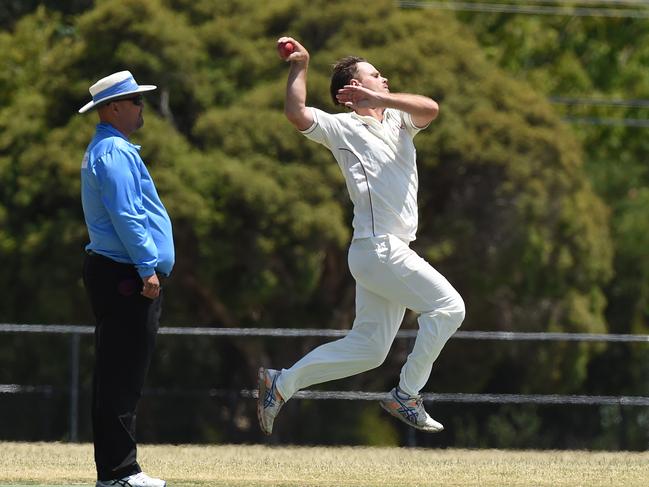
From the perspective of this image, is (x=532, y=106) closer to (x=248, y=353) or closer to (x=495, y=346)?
(x=495, y=346)

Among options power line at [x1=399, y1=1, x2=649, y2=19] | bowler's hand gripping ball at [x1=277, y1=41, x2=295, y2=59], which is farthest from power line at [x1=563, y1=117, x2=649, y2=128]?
bowler's hand gripping ball at [x1=277, y1=41, x2=295, y2=59]

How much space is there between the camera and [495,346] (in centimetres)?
2084

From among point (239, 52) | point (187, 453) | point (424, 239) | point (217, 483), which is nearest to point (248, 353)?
point (424, 239)

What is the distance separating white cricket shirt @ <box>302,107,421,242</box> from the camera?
7.72 m

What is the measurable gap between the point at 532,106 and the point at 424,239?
2393 mm

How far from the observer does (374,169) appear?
7.75 m

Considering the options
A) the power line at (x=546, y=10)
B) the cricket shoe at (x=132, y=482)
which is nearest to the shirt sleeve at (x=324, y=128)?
the cricket shoe at (x=132, y=482)

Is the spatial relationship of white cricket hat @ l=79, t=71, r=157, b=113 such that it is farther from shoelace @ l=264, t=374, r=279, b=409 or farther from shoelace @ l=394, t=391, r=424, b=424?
shoelace @ l=394, t=391, r=424, b=424

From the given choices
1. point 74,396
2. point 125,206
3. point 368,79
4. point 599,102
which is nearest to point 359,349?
point 368,79

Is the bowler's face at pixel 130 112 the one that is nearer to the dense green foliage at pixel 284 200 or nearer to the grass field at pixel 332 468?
the grass field at pixel 332 468

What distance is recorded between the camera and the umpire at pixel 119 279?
6.94 meters

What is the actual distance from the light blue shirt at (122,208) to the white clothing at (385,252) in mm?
1112

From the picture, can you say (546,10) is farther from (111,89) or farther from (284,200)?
(111,89)

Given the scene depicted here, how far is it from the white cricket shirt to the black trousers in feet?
4.14
